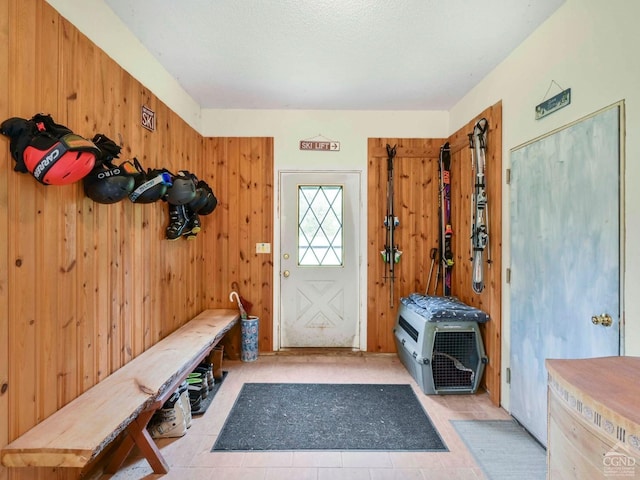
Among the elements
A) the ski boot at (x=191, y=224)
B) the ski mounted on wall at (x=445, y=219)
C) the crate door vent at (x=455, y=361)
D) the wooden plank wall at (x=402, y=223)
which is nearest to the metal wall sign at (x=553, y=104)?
the ski mounted on wall at (x=445, y=219)

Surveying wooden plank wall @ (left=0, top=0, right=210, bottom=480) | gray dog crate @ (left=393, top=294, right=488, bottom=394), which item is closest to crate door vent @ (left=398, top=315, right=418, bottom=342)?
gray dog crate @ (left=393, top=294, right=488, bottom=394)

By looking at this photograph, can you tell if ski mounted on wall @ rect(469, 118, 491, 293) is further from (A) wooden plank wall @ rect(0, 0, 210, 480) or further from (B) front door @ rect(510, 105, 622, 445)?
(A) wooden plank wall @ rect(0, 0, 210, 480)

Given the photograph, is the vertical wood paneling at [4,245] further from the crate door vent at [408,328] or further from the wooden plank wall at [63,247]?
the crate door vent at [408,328]

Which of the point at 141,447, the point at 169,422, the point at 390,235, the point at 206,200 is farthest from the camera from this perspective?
the point at 390,235

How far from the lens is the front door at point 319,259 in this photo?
11.7ft

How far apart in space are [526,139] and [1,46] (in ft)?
9.45

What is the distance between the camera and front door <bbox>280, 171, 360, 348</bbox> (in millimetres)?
3561

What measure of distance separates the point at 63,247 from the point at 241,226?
6.74 ft

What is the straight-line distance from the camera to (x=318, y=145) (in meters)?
3.53

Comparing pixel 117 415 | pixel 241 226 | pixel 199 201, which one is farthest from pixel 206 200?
pixel 117 415

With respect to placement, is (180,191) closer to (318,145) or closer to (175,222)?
(175,222)

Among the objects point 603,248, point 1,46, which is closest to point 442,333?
point 603,248

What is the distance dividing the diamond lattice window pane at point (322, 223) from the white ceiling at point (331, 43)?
39.8 inches

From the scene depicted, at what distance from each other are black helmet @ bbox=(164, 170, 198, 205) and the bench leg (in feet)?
4.86
